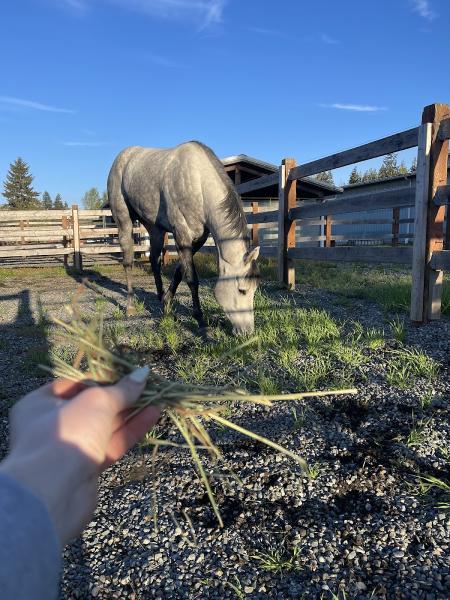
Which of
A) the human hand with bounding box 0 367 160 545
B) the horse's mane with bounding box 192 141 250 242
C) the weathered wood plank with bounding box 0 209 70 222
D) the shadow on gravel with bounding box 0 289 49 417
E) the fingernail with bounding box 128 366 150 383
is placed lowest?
the shadow on gravel with bounding box 0 289 49 417

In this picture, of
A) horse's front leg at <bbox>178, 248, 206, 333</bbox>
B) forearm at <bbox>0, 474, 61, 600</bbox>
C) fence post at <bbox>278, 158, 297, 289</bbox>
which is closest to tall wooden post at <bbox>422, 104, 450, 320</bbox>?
horse's front leg at <bbox>178, 248, 206, 333</bbox>

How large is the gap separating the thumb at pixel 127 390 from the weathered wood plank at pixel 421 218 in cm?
407

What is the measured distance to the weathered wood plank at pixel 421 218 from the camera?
4.27m

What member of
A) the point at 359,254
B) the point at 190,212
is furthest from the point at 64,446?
the point at 359,254

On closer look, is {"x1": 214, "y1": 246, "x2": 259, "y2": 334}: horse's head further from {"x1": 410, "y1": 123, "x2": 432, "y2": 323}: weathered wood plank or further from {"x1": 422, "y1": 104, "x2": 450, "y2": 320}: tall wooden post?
{"x1": 422, "y1": 104, "x2": 450, "y2": 320}: tall wooden post

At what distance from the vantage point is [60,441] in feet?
2.35

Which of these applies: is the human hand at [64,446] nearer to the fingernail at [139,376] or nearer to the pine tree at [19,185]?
the fingernail at [139,376]

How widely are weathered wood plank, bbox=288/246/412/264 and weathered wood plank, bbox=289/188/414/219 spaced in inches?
19.3

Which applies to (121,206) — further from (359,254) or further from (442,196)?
(442,196)

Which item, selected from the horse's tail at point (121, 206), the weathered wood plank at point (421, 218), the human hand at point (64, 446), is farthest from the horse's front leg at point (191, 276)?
the human hand at point (64, 446)

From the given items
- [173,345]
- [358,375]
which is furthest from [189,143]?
[358,375]

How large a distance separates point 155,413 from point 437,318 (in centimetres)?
414

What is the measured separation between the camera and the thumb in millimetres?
841

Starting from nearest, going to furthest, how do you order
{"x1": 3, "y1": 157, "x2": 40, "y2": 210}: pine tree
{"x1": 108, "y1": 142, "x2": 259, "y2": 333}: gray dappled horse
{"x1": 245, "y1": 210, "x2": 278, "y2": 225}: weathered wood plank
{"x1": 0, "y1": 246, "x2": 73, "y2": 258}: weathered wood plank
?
{"x1": 108, "y1": 142, "x2": 259, "y2": 333}: gray dappled horse → {"x1": 245, "y1": 210, "x2": 278, "y2": 225}: weathered wood plank → {"x1": 0, "y1": 246, "x2": 73, "y2": 258}: weathered wood plank → {"x1": 3, "y1": 157, "x2": 40, "y2": 210}: pine tree
